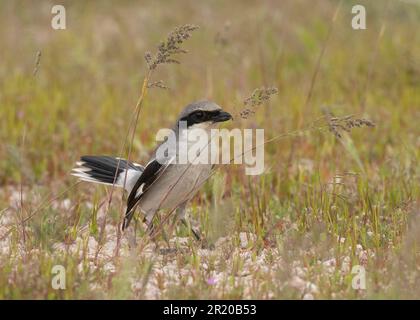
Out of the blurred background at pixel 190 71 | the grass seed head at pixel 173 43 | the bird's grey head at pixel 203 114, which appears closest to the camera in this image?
Result: the grass seed head at pixel 173 43

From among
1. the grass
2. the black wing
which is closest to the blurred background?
the grass

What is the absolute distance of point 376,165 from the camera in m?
8.20

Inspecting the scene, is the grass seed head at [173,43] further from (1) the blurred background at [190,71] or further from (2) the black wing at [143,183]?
(1) the blurred background at [190,71]

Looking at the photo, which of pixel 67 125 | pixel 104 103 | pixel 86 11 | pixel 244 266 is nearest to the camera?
pixel 244 266

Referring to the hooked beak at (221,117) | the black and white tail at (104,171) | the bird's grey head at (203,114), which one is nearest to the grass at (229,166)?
the black and white tail at (104,171)

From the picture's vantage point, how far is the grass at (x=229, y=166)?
17.0 feet

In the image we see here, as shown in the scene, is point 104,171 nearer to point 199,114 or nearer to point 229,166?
point 199,114

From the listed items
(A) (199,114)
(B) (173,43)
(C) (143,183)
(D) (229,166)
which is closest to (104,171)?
(C) (143,183)

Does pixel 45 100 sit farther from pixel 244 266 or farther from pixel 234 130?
pixel 244 266

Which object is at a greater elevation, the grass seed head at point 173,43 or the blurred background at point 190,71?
the blurred background at point 190,71

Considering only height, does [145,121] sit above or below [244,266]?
above

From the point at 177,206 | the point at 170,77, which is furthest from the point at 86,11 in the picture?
the point at 177,206

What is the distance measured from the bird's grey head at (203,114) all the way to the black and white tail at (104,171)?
2.28 ft

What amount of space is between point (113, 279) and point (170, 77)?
6352 millimetres
